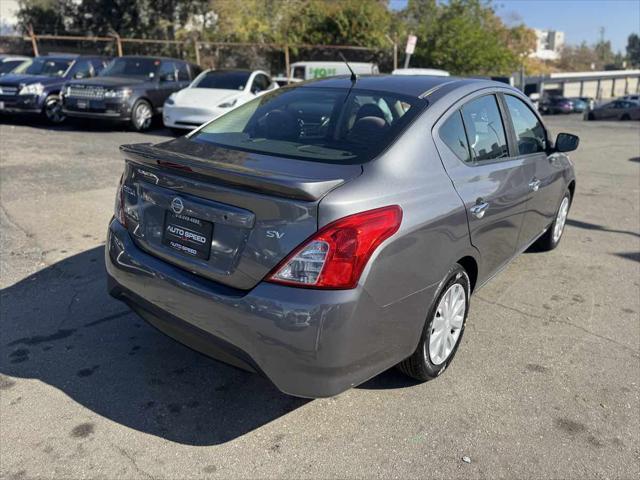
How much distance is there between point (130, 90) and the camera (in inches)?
482

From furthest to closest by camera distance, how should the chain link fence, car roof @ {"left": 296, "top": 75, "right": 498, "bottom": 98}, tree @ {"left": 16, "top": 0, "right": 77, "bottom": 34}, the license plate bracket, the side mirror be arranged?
tree @ {"left": 16, "top": 0, "right": 77, "bottom": 34}
the chain link fence
the side mirror
car roof @ {"left": 296, "top": 75, "right": 498, "bottom": 98}
the license plate bracket

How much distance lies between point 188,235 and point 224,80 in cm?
1055

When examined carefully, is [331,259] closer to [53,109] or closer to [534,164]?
[534,164]

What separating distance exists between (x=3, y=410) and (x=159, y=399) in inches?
31.4

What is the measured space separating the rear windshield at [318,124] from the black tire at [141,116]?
362 inches

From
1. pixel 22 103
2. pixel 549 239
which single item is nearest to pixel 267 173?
pixel 549 239

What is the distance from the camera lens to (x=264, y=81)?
13.1 meters

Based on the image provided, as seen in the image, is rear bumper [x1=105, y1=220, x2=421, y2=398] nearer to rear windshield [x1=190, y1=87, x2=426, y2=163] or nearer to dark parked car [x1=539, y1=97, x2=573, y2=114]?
rear windshield [x1=190, y1=87, x2=426, y2=163]

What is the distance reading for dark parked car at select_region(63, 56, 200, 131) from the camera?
12.0 meters

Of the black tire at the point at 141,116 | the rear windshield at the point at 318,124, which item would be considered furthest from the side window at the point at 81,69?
the rear windshield at the point at 318,124

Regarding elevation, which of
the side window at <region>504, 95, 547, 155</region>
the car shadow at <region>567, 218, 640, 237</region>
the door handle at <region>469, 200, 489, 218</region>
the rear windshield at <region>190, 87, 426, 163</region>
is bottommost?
the car shadow at <region>567, 218, 640, 237</region>

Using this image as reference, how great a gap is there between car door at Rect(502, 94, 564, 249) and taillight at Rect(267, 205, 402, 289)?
7.11 feet

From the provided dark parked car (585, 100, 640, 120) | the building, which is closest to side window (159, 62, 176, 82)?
dark parked car (585, 100, 640, 120)

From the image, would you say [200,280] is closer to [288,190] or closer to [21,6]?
[288,190]
